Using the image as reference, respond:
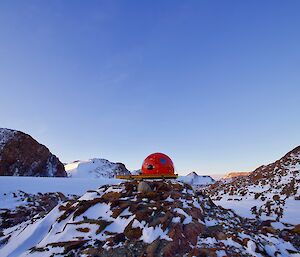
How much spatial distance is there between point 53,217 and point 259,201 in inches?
387

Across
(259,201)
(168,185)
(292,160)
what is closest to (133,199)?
(168,185)

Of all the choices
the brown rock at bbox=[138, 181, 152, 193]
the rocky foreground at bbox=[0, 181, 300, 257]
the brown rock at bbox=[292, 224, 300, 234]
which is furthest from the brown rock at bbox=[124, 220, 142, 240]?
the brown rock at bbox=[292, 224, 300, 234]

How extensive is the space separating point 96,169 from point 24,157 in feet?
81.9

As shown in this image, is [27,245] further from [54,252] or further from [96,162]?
[96,162]

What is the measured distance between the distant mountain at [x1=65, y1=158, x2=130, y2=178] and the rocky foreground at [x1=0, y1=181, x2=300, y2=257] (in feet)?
135

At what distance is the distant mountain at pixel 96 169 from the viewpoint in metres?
50.0

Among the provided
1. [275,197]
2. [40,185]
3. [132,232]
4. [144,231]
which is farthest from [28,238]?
[275,197]

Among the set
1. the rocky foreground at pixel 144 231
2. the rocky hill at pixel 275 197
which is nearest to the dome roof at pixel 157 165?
the rocky foreground at pixel 144 231

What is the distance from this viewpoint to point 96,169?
53.6 meters

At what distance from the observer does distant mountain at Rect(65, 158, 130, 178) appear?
164ft

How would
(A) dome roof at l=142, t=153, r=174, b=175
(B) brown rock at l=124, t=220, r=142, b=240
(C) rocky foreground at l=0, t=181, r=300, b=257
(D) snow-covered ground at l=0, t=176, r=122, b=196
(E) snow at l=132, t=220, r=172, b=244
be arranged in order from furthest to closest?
(D) snow-covered ground at l=0, t=176, r=122, b=196
(A) dome roof at l=142, t=153, r=174, b=175
(B) brown rock at l=124, t=220, r=142, b=240
(E) snow at l=132, t=220, r=172, b=244
(C) rocky foreground at l=0, t=181, r=300, b=257

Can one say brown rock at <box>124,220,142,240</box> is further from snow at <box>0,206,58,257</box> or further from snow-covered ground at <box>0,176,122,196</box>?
snow-covered ground at <box>0,176,122,196</box>

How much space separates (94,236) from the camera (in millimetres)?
6871

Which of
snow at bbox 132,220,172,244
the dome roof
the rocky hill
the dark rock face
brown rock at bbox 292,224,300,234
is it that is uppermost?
the dark rock face
